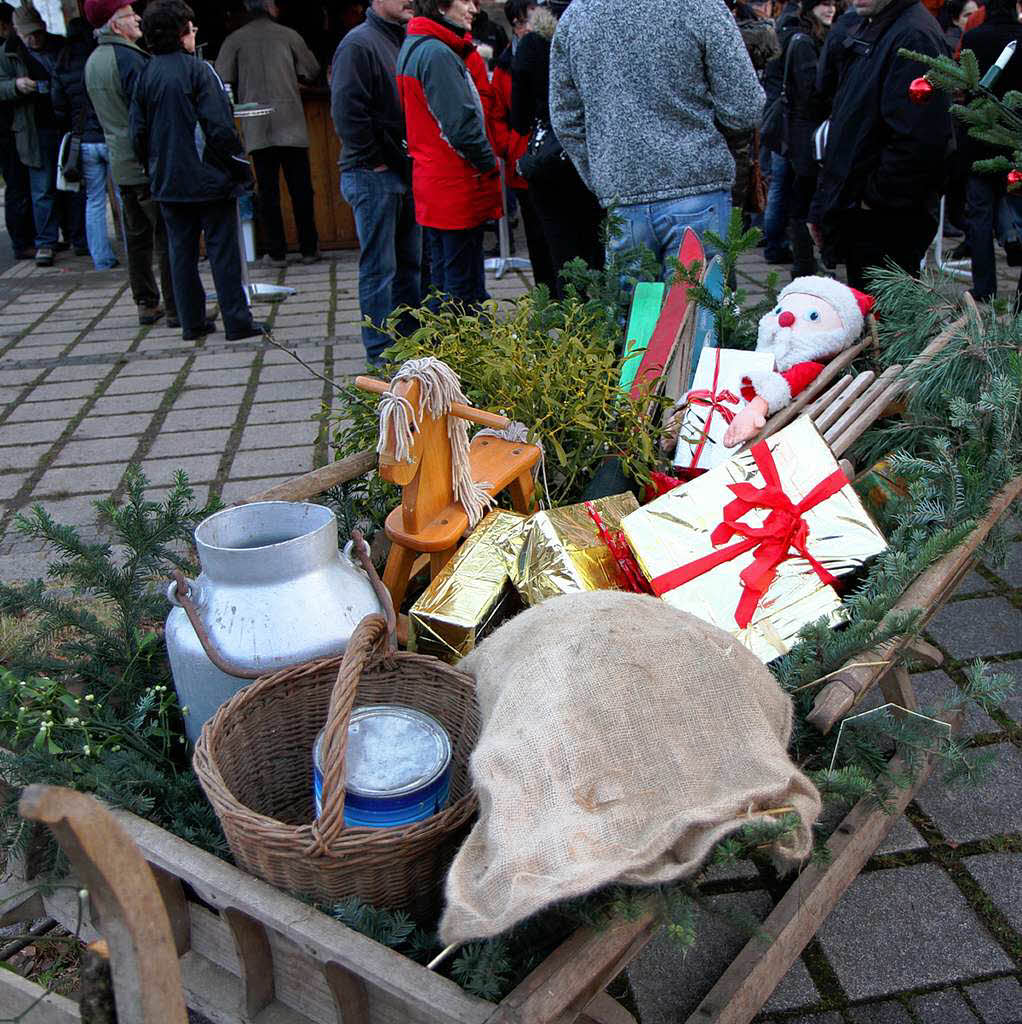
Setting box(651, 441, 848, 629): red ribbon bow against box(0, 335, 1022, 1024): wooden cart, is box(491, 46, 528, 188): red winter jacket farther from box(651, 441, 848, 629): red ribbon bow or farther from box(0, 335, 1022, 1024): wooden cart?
box(0, 335, 1022, 1024): wooden cart

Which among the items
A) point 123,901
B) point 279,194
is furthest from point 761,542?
point 279,194

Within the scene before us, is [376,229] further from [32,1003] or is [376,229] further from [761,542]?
[32,1003]

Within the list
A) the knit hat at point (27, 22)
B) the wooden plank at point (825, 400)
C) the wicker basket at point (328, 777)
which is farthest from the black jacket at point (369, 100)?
the knit hat at point (27, 22)

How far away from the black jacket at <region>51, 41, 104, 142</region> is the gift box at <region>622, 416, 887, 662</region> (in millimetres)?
7212

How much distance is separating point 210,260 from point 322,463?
7.95ft

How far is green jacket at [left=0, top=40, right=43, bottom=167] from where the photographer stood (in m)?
8.09

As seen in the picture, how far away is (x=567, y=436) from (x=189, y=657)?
1195 millimetres

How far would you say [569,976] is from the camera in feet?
3.91

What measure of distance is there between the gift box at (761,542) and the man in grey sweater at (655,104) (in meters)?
1.52

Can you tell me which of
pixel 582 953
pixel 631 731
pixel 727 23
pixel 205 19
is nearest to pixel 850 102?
pixel 727 23

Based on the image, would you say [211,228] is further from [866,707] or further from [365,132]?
[866,707]

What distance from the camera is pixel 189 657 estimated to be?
1.71 m

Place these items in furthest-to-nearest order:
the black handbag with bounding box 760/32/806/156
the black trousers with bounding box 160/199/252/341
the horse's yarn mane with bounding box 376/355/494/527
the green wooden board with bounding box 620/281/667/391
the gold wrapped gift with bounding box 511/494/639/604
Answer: the black handbag with bounding box 760/32/806/156, the black trousers with bounding box 160/199/252/341, the green wooden board with bounding box 620/281/667/391, the gold wrapped gift with bounding box 511/494/639/604, the horse's yarn mane with bounding box 376/355/494/527

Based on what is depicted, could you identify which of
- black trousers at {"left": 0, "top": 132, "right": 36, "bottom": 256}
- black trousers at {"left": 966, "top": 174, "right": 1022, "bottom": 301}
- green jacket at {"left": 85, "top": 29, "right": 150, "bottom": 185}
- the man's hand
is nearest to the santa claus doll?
the man's hand
